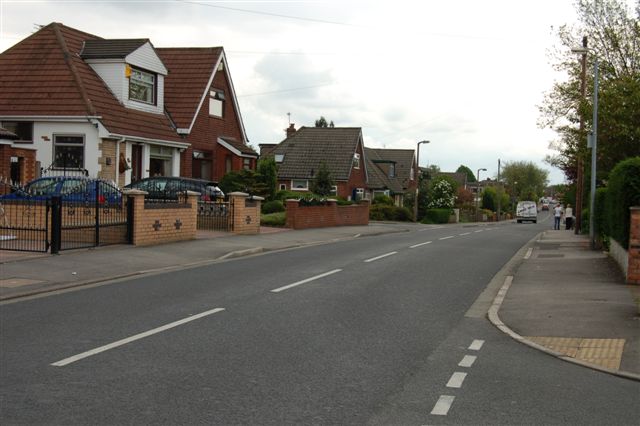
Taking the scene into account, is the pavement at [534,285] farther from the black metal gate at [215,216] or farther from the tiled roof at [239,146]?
the tiled roof at [239,146]

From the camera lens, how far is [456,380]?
6816 mm

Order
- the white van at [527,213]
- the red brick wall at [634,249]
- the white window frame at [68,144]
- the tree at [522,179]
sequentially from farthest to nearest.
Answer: the tree at [522,179] < the white van at [527,213] < the white window frame at [68,144] < the red brick wall at [634,249]

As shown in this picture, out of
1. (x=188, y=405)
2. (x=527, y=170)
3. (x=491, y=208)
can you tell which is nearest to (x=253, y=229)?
(x=188, y=405)

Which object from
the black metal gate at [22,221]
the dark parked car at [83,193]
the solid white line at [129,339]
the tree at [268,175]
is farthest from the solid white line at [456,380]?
the tree at [268,175]

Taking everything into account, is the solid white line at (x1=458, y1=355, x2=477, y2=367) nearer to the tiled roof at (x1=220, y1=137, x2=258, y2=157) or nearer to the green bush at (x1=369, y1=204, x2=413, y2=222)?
the tiled roof at (x1=220, y1=137, x2=258, y2=157)

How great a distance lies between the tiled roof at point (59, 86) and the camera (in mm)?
28344

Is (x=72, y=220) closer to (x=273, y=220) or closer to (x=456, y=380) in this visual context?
(x=456, y=380)

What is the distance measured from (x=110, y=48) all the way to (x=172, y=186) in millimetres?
8327

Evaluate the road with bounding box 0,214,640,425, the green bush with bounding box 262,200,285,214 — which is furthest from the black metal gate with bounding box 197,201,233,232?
the road with bounding box 0,214,640,425

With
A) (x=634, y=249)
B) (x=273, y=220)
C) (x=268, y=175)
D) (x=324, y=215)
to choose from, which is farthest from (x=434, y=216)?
(x=634, y=249)

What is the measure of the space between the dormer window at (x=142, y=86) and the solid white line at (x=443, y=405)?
89.7 ft

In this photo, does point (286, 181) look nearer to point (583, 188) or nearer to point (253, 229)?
point (583, 188)

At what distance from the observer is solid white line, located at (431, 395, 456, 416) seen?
19.0 feet

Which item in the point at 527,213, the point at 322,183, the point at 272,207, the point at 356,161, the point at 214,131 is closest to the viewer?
the point at 272,207
